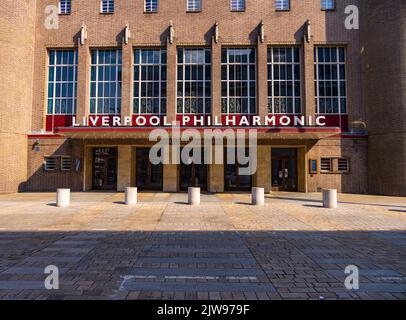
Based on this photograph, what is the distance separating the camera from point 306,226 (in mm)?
9648

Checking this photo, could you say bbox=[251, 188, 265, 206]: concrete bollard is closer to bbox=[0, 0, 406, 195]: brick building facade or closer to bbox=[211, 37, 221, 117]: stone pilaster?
bbox=[0, 0, 406, 195]: brick building facade

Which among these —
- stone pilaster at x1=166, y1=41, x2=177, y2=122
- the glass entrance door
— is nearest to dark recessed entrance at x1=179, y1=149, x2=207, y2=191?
the glass entrance door

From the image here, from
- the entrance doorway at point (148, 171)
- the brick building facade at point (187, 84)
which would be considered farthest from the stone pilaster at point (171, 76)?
the entrance doorway at point (148, 171)

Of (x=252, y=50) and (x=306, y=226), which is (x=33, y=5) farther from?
(x=306, y=226)

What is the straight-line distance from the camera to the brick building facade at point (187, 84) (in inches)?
827

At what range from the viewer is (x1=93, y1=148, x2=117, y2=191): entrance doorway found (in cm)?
2238

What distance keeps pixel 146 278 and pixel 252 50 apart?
2085cm

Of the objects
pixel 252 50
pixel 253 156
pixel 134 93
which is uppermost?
pixel 252 50

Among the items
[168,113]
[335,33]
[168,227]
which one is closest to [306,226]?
[168,227]

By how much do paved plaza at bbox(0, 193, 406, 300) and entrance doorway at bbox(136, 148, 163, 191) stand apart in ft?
32.9

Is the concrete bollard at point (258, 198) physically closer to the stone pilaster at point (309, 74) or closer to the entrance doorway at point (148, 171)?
the entrance doorway at point (148, 171)

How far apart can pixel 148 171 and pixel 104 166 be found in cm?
358

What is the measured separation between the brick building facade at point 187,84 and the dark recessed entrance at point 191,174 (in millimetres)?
79

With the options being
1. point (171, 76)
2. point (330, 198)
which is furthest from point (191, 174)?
point (330, 198)
